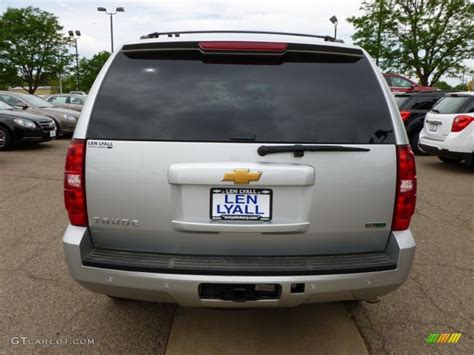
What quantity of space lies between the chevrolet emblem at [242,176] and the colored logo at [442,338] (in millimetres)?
1714

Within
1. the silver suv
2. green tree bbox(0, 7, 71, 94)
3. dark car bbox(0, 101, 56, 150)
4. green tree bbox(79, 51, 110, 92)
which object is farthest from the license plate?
green tree bbox(79, 51, 110, 92)

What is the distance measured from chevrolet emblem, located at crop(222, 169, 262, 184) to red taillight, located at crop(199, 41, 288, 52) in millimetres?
707

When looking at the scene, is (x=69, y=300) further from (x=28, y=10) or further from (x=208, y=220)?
(x=28, y=10)

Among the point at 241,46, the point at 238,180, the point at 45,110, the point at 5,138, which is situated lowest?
the point at 5,138

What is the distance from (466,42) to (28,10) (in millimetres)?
40008

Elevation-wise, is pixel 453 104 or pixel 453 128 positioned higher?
pixel 453 104

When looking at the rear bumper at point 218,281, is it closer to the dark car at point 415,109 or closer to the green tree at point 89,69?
the dark car at point 415,109

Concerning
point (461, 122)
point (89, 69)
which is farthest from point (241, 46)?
point (89, 69)

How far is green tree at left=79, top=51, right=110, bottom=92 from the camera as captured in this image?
5578 centimetres

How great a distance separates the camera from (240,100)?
220cm

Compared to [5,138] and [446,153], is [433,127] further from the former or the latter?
[5,138]

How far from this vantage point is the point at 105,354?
8.21ft

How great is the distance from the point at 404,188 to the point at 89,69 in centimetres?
6224

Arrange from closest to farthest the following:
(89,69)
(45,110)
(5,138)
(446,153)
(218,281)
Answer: (218,281) < (446,153) < (5,138) < (45,110) < (89,69)
